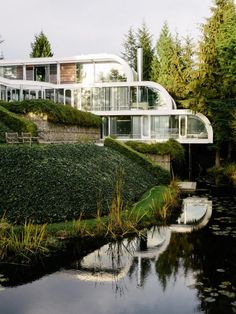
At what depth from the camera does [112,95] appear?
3797 centimetres

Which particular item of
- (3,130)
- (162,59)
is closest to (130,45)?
(162,59)

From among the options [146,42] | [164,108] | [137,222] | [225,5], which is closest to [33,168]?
[137,222]

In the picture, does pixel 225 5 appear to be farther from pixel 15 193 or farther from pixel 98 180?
pixel 15 193

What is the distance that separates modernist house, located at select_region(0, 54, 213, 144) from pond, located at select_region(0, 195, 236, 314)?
2274cm

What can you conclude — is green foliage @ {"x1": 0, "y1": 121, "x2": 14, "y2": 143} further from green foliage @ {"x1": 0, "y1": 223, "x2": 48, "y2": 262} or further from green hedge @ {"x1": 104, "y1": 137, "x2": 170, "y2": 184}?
green foliage @ {"x1": 0, "y1": 223, "x2": 48, "y2": 262}

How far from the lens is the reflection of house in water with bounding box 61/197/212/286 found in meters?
10.7

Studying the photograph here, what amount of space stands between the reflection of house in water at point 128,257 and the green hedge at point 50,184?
7.86 feet

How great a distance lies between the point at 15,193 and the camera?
14523mm

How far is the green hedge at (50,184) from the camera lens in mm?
14312

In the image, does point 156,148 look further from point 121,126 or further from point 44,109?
point 121,126

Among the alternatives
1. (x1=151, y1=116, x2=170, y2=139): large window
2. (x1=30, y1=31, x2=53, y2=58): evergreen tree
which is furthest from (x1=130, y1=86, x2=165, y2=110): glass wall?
(x1=30, y1=31, x2=53, y2=58): evergreen tree

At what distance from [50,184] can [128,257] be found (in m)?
4.56

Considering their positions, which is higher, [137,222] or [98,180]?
[98,180]

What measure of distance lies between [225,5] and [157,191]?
2120cm
